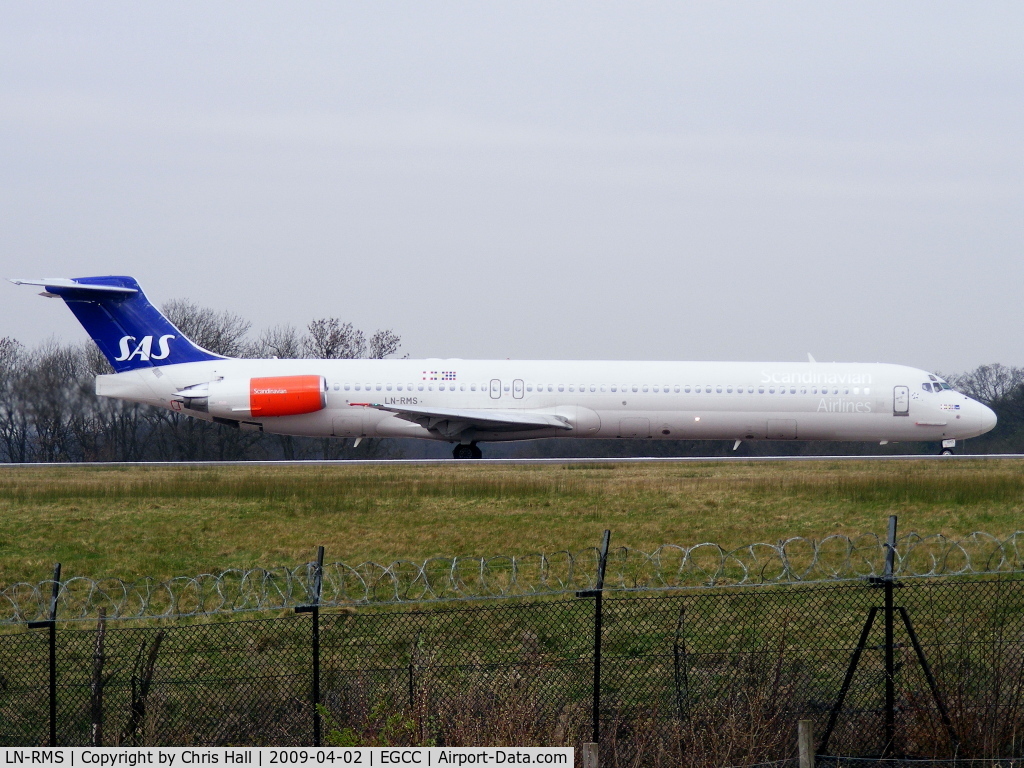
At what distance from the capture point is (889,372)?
113 feet

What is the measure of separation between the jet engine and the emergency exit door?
17537mm

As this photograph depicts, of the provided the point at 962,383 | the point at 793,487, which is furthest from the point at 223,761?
the point at 962,383

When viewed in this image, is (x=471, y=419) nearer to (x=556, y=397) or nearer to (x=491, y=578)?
(x=556, y=397)

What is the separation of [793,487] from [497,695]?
582 inches

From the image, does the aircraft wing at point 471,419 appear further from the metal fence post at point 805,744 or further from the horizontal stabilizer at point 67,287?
the metal fence post at point 805,744

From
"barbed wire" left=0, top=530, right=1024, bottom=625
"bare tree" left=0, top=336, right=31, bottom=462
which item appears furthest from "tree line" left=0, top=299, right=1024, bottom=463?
"barbed wire" left=0, top=530, right=1024, bottom=625

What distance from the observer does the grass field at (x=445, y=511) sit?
53.0 ft

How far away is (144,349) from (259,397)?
14.4ft

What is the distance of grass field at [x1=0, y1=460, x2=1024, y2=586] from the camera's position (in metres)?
16.2

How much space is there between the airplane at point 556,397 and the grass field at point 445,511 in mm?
5439

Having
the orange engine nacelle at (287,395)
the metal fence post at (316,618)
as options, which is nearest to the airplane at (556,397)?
the orange engine nacelle at (287,395)

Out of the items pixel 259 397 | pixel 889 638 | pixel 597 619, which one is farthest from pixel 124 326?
pixel 889 638

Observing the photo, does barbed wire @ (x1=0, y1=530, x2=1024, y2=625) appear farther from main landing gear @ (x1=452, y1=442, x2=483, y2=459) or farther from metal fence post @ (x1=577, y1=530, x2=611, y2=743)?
main landing gear @ (x1=452, y1=442, x2=483, y2=459)

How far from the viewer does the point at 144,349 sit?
3469cm
